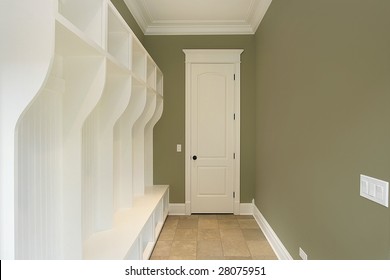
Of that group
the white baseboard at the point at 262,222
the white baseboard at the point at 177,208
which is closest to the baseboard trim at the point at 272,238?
the white baseboard at the point at 262,222

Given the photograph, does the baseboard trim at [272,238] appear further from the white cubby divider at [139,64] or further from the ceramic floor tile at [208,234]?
the white cubby divider at [139,64]

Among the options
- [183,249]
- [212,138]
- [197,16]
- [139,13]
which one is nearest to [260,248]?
[183,249]

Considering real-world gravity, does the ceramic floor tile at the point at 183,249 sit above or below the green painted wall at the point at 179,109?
below

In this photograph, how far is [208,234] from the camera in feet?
10.4

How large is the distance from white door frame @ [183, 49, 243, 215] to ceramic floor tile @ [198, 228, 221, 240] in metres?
0.70

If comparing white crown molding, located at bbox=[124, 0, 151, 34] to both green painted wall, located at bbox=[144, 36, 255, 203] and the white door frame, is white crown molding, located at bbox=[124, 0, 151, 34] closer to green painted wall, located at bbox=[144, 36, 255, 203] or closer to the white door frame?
green painted wall, located at bbox=[144, 36, 255, 203]

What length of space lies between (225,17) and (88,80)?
276 centimetres

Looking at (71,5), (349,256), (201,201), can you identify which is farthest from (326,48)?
(201,201)

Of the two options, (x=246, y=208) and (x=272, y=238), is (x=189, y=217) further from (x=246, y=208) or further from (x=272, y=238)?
(x=272, y=238)

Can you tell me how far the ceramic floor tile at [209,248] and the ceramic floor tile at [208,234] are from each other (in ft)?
0.29

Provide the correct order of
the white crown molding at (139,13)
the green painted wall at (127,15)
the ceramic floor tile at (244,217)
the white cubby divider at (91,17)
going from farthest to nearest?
the ceramic floor tile at (244,217) → the white crown molding at (139,13) → the green painted wall at (127,15) → the white cubby divider at (91,17)

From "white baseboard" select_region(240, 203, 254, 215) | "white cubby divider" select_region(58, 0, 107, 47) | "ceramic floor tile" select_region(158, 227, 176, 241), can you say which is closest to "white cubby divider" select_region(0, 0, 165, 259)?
"white cubby divider" select_region(58, 0, 107, 47)

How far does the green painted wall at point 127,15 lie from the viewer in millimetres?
2807

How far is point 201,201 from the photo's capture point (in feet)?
13.1
